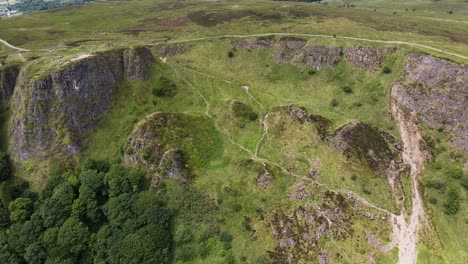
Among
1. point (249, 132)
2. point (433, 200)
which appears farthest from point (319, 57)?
point (433, 200)

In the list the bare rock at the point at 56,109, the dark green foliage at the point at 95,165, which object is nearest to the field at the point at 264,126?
the dark green foliage at the point at 95,165

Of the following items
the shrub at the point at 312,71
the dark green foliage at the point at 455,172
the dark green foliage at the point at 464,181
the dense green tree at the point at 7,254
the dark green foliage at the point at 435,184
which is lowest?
the dense green tree at the point at 7,254

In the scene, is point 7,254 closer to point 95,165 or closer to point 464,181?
point 95,165

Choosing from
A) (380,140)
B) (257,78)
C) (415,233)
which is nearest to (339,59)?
(257,78)

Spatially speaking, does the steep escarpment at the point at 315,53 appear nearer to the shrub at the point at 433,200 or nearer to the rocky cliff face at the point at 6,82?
the shrub at the point at 433,200

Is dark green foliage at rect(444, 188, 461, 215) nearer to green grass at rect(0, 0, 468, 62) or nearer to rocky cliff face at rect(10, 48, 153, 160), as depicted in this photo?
green grass at rect(0, 0, 468, 62)

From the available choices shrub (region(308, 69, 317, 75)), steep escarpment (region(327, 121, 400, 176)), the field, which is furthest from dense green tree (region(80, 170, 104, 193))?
shrub (region(308, 69, 317, 75))

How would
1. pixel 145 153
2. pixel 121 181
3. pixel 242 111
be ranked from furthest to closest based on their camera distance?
pixel 242 111 < pixel 145 153 < pixel 121 181
